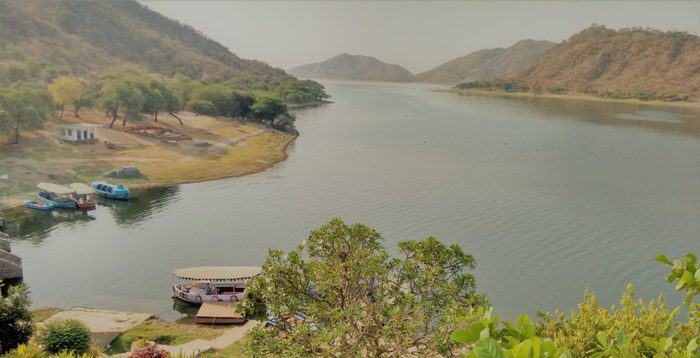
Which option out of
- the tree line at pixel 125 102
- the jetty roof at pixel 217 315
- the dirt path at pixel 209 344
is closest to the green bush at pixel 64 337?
the dirt path at pixel 209 344

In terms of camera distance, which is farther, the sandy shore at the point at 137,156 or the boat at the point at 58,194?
the sandy shore at the point at 137,156

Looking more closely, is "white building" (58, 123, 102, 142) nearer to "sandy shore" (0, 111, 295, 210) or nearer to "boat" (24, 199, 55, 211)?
"sandy shore" (0, 111, 295, 210)

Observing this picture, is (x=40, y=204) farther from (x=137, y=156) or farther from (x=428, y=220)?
(x=428, y=220)

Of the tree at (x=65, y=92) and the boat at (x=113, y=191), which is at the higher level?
the tree at (x=65, y=92)

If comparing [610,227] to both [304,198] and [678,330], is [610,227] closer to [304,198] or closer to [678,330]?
[304,198]

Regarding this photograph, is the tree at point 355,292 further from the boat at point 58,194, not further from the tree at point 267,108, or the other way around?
the tree at point 267,108

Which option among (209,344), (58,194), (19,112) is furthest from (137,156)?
(209,344)

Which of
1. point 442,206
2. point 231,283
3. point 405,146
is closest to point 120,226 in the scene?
point 231,283
